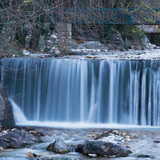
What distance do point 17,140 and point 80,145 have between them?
1476mm

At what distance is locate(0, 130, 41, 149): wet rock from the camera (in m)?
7.61

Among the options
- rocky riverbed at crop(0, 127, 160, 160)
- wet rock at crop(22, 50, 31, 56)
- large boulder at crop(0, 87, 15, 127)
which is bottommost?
rocky riverbed at crop(0, 127, 160, 160)

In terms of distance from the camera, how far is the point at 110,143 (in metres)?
7.07

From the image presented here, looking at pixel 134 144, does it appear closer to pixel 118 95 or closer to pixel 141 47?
pixel 118 95

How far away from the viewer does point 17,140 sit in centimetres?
779

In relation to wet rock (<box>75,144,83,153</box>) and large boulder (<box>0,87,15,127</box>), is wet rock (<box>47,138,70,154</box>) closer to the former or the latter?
wet rock (<box>75,144,83,153</box>)

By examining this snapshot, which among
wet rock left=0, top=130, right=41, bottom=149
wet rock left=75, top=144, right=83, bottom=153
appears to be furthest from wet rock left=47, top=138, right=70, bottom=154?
wet rock left=0, top=130, right=41, bottom=149

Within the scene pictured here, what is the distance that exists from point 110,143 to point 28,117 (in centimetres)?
420

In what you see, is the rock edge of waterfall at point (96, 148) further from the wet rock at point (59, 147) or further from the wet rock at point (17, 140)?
the wet rock at point (17, 140)

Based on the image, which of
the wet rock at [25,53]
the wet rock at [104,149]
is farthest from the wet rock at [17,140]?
the wet rock at [25,53]

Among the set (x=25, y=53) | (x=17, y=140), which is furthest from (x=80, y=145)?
(x=25, y=53)

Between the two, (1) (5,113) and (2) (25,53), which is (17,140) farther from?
(2) (25,53)

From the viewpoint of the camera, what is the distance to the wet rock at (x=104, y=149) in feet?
23.0

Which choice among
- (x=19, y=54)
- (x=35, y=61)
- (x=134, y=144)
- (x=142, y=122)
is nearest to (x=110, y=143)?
(x=134, y=144)
